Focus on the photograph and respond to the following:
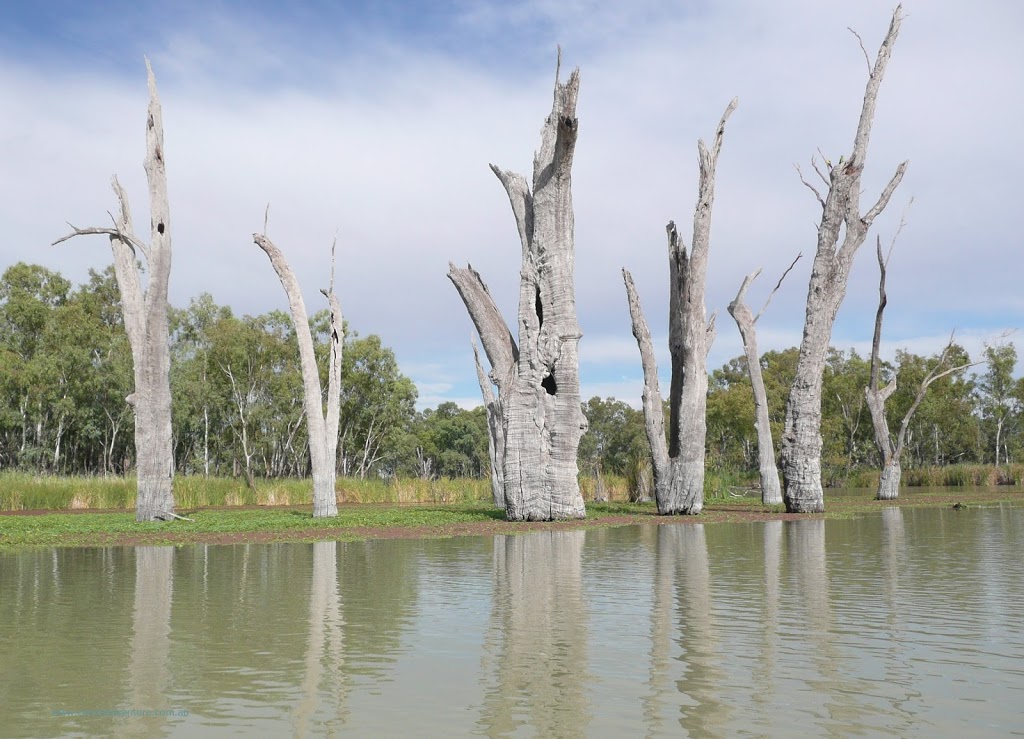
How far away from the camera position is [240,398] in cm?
5097

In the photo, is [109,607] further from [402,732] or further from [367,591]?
[402,732]

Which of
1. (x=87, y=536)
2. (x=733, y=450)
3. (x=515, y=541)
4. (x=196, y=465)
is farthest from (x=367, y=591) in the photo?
(x=733, y=450)

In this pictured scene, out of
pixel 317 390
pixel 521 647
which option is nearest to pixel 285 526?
pixel 317 390

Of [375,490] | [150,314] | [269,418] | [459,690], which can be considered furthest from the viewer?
[269,418]

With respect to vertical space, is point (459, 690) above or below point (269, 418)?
below

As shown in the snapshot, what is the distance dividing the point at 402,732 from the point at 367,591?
518cm

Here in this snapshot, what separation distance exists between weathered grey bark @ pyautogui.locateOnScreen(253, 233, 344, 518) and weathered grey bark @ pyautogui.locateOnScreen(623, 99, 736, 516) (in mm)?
8550

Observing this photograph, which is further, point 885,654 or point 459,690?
point 885,654

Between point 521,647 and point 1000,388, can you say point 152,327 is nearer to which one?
point 521,647

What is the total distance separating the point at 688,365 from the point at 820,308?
381 centimetres

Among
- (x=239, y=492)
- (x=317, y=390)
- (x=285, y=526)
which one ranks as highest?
(x=317, y=390)

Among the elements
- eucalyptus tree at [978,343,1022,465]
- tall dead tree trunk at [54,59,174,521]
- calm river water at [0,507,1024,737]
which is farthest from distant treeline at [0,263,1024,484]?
calm river water at [0,507,1024,737]

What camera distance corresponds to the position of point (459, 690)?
18.6 feet

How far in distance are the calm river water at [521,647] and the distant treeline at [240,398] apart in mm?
32101
